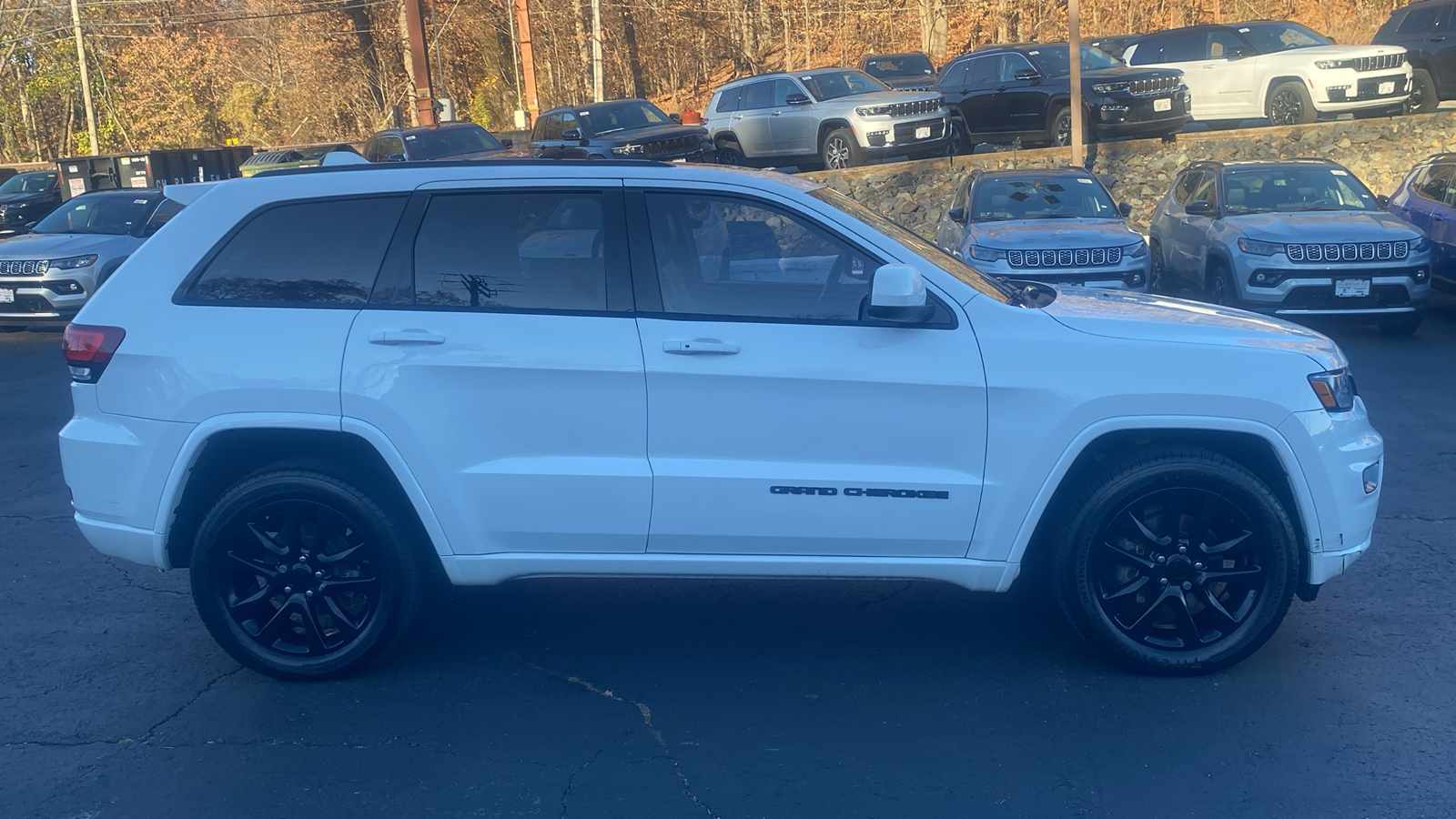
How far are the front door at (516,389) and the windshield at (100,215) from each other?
12.6 meters

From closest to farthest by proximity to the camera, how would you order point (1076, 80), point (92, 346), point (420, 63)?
1. point (92, 346)
2. point (1076, 80)
3. point (420, 63)

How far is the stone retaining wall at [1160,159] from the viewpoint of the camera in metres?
18.1

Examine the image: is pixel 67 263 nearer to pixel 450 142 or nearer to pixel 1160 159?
pixel 450 142

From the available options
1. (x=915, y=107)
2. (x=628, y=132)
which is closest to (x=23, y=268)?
(x=628, y=132)

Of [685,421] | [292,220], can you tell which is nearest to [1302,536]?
[685,421]

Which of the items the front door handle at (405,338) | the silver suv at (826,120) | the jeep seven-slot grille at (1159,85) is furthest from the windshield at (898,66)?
the front door handle at (405,338)

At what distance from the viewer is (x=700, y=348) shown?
4207 mm

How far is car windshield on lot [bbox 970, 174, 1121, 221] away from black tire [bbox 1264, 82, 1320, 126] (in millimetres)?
7479

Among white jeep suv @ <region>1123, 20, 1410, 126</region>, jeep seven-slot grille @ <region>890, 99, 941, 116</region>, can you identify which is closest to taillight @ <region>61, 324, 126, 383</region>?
jeep seven-slot grille @ <region>890, 99, 941, 116</region>

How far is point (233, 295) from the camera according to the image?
176 inches

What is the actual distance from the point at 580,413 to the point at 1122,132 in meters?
16.4

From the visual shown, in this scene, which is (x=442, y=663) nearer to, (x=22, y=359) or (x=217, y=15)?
(x=22, y=359)

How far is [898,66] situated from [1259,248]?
1704 centimetres

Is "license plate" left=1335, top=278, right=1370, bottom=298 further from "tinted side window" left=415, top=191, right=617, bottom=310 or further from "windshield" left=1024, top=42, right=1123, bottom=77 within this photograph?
"tinted side window" left=415, top=191, right=617, bottom=310
